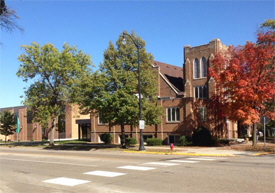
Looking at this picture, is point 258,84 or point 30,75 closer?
Result: point 258,84

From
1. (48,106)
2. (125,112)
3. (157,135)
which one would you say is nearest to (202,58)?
(157,135)

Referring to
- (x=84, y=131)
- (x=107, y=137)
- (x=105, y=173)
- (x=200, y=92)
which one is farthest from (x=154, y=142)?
(x=84, y=131)

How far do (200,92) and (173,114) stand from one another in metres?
8.17

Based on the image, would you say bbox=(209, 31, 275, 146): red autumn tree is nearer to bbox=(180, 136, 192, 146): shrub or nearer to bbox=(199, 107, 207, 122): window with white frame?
bbox=(180, 136, 192, 146): shrub

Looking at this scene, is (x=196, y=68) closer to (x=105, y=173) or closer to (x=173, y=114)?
(x=173, y=114)

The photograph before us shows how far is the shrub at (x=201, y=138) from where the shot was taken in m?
28.4

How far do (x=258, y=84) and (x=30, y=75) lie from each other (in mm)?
26266

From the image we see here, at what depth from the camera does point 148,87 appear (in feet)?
85.1

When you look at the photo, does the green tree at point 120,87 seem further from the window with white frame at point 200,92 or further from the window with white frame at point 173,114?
Answer: the window with white frame at point 200,92

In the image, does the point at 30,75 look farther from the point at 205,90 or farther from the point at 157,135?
the point at 205,90

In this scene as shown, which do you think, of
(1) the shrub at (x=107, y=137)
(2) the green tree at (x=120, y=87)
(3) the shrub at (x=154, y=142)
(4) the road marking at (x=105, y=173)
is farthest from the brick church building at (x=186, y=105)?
(4) the road marking at (x=105, y=173)

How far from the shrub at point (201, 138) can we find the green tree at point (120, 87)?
5405mm

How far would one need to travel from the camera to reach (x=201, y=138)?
1121 inches

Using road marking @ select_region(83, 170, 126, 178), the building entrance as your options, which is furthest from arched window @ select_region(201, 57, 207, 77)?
road marking @ select_region(83, 170, 126, 178)
